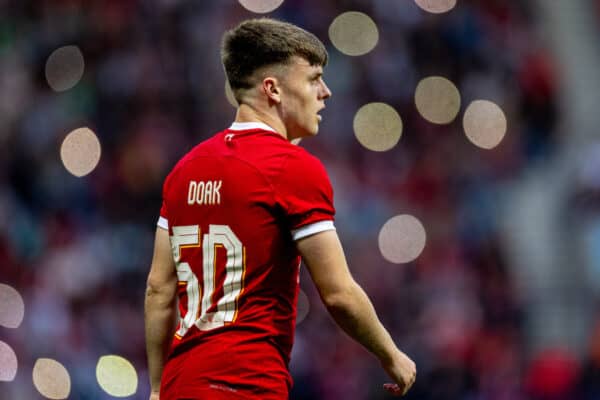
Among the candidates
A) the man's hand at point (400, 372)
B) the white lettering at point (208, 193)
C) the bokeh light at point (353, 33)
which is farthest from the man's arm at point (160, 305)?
the bokeh light at point (353, 33)

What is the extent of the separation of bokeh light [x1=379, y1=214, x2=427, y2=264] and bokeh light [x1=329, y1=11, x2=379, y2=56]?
1.80 metres

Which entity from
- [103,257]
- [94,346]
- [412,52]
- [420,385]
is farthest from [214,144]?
[412,52]

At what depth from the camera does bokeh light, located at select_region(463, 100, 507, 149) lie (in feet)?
32.0

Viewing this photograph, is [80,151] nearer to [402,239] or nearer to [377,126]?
[377,126]

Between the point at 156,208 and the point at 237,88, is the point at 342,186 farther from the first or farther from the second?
the point at 237,88

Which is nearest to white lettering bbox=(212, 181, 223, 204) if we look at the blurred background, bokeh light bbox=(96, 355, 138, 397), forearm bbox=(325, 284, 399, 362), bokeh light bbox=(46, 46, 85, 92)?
forearm bbox=(325, 284, 399, 362)

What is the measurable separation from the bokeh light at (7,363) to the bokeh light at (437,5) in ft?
15.6

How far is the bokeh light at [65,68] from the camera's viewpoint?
10.2m

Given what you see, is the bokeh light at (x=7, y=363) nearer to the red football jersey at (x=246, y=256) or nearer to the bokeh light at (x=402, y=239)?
the bokeh light at (x=402, y=239)

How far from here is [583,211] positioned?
905 centimetres

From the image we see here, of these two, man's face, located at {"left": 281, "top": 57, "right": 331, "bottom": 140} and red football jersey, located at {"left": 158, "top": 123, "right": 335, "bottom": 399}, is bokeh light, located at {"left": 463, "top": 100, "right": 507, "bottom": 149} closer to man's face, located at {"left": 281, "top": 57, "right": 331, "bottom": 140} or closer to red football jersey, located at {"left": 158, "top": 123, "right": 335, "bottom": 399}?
man's face, located at {"left": 281, "top": 57, "right": 331, "bottom": 140}

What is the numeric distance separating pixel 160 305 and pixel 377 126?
6.58 meters

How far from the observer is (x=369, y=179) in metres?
→ 9.30

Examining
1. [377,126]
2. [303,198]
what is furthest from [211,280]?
[377,126]
